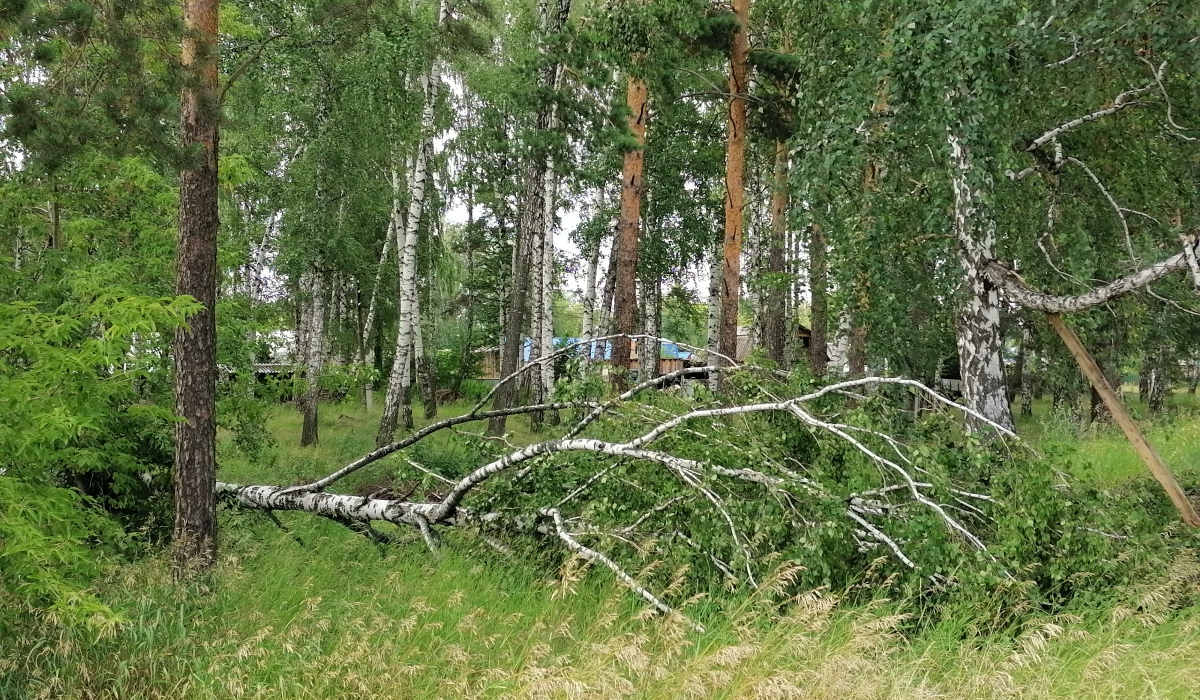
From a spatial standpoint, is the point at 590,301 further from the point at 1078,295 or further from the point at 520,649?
the point at 520,649

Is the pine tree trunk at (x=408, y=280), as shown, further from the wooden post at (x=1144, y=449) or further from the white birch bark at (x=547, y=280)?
the wooden post at (x=1144, y=449)

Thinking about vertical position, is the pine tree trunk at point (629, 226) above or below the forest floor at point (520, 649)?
above

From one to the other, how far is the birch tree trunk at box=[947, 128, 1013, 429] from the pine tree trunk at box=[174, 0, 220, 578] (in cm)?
580

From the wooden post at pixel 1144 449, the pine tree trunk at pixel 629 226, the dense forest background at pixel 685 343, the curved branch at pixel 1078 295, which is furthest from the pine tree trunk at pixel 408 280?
the wooden post at pixel 1144 449

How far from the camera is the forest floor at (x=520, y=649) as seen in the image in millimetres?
2984

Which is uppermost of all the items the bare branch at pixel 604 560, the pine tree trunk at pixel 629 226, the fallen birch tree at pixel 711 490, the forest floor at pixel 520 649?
the pine tree trunk at pixel 629 226

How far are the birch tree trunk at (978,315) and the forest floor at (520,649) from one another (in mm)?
1799

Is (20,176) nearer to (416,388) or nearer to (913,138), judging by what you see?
(913,138)

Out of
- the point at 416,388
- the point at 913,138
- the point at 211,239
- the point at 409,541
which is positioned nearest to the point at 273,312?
the point at 211,239

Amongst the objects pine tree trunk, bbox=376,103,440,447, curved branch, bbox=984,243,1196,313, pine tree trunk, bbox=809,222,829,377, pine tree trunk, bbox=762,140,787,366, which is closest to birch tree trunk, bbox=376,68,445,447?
pine tree trunk, bbox=376,103,440,447

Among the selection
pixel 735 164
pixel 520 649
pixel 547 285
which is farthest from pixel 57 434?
pixel 547 285

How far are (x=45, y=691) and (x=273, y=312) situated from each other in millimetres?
5696

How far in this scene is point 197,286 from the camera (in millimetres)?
4805

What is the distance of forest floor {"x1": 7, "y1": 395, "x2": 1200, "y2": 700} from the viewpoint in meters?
2.98
